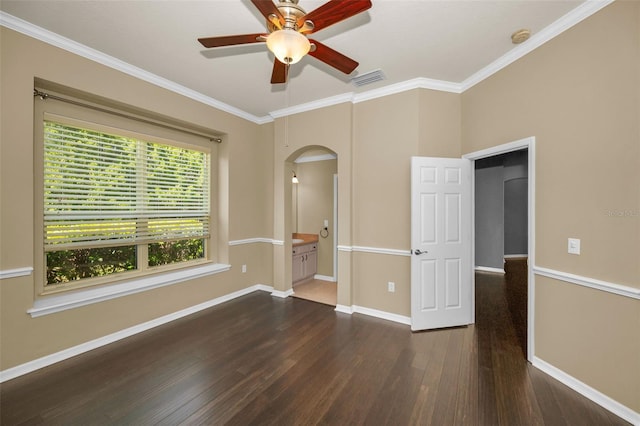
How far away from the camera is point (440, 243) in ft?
10.4

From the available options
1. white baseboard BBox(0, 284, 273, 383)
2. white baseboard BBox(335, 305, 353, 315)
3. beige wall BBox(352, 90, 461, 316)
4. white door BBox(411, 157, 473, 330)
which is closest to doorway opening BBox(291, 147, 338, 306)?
white baseboard BBox(335, 305, 353, 315)

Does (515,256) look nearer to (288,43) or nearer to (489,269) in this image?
A: (489,269)

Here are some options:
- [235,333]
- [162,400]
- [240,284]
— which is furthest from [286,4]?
[240,284]

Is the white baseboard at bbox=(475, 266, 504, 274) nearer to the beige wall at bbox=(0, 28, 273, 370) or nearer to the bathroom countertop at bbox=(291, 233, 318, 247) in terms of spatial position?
the bathroom countertop at bbox=(291, 233, 318, 247)

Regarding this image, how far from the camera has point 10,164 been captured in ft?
7.22

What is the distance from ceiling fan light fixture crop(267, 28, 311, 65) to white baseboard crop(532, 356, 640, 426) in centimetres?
329

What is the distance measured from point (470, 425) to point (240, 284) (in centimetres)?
353

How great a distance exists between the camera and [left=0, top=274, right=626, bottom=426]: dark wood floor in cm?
182

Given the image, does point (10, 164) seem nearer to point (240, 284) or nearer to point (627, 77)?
point (240, 284)

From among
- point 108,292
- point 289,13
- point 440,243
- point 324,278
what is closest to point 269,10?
point 289,13

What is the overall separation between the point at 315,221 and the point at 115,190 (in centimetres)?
369

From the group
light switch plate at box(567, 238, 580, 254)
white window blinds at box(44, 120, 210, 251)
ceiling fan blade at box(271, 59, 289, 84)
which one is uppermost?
ceiling fan blade at box(271, 59, 289, 84)

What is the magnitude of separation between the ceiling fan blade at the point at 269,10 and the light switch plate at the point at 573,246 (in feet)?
9.27

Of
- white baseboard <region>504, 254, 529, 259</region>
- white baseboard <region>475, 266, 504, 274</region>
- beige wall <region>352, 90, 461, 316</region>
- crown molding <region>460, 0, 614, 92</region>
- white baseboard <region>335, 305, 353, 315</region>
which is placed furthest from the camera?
white baseboard <region>504, 254, 529, 259</region>
